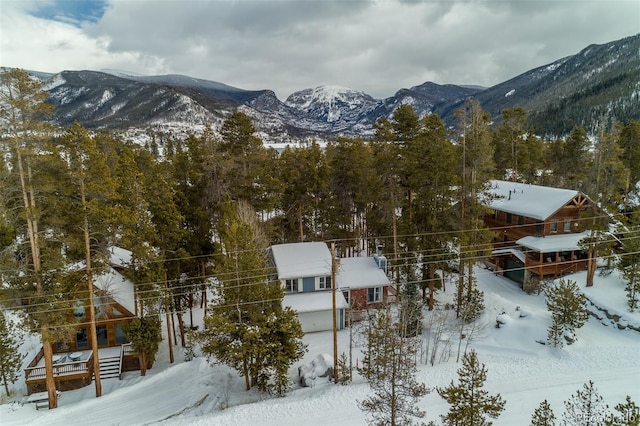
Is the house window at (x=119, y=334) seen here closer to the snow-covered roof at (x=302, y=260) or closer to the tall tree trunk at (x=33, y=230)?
the tall tree trunk at (x=33, y=230)

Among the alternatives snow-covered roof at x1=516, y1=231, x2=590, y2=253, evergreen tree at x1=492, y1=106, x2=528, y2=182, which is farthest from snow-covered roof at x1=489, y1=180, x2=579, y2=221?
evergreen tree at x1=492, y1=106, x2=528, y2=182

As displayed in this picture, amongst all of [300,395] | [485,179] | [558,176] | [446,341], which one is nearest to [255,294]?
[300,395]

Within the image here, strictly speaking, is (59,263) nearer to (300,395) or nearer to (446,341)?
(300,395)

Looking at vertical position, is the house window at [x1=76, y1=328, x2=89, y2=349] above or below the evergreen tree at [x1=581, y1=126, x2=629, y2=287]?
below

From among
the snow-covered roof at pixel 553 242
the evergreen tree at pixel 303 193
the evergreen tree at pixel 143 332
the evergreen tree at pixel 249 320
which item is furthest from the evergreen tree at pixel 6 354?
the snow-covered roof at pixel 553 242

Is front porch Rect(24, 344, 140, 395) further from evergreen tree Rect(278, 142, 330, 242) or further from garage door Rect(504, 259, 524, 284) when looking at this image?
garage door Rect(504, 259, 524, 284)

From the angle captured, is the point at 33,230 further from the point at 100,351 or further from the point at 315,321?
the point at 315,321
